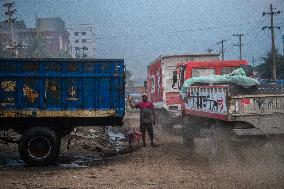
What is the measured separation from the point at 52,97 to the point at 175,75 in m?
5.33

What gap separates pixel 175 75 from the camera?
13578mm

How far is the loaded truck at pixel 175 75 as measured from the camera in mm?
13305

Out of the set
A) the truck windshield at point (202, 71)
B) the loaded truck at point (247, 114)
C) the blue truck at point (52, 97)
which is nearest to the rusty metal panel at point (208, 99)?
the loaded truck at point (247, 114)

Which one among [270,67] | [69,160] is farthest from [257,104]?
[270,67]

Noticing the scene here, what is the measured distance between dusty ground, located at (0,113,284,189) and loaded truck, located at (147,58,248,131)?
147 inches

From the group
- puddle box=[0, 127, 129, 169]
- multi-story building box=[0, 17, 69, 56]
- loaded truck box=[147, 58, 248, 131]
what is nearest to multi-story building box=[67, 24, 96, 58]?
multi-story building box=[0, 17, 69, 56]

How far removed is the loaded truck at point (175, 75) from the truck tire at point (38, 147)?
4.83 meters

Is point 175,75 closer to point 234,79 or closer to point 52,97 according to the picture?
point 234,79

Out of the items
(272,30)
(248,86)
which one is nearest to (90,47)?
(272,30)

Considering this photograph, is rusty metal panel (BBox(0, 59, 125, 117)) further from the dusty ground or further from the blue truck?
the dusty ground

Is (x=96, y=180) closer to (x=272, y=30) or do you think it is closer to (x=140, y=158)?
(x=140, y=158)

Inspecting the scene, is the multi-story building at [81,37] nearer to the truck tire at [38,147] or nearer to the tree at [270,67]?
the tree at [270,67]

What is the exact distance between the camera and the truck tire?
30.6ft

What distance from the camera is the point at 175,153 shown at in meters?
11.1
